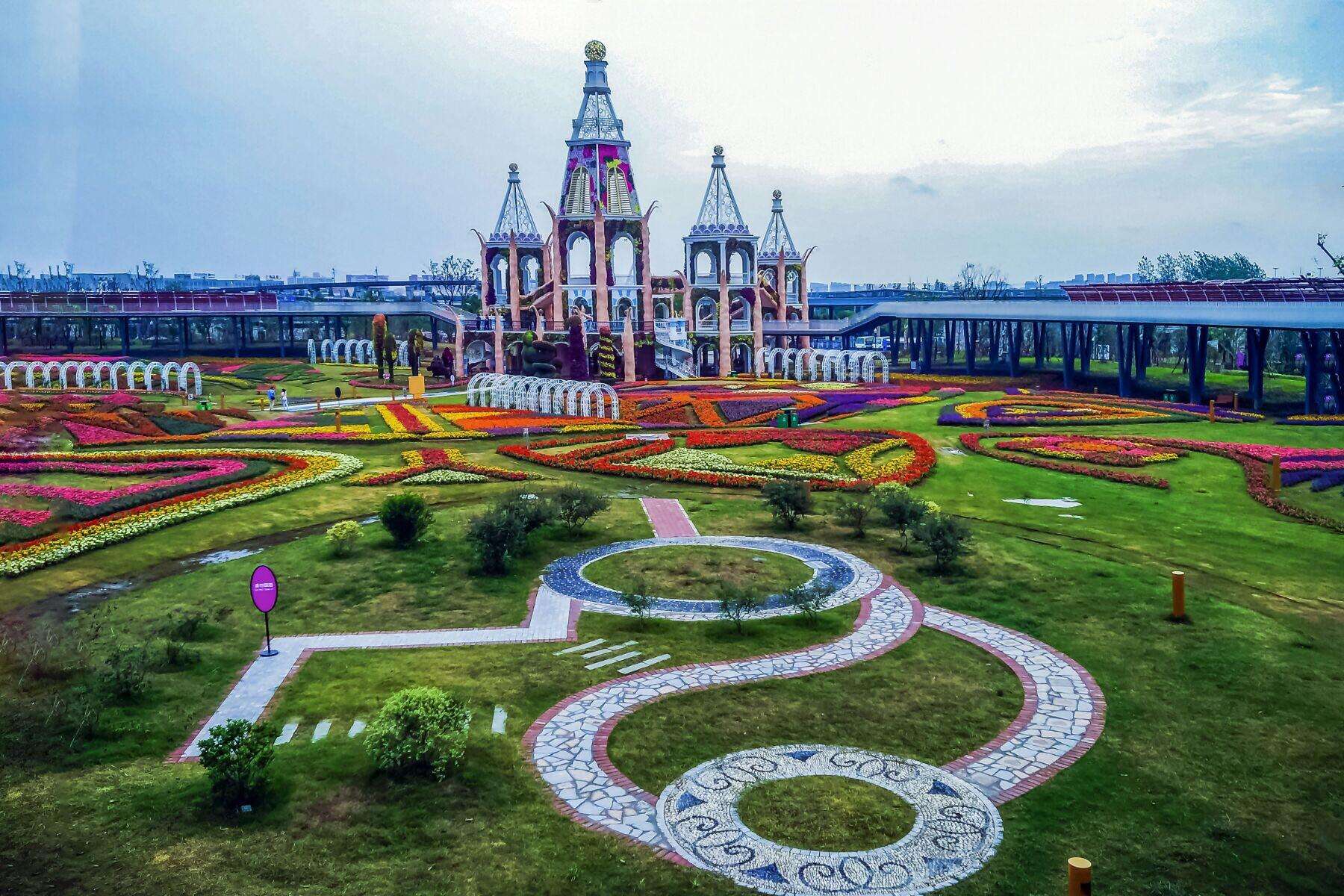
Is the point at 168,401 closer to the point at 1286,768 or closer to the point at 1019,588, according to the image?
the point at 1019,588

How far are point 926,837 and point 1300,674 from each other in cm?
799

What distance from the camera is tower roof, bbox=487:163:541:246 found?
3278 inches

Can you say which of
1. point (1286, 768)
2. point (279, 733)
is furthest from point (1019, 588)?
point (279, 733)

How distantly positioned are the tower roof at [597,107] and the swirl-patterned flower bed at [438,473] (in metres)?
47.1

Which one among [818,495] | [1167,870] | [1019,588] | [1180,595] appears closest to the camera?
[1167,870]

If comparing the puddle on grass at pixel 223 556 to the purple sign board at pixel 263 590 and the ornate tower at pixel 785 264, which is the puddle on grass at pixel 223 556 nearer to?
the purple sign board at pixel 263 590

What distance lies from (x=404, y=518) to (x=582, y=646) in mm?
7213

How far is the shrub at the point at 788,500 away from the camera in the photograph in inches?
962

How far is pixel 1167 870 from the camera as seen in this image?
10.5 metres

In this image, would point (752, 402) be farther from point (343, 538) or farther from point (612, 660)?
point (612, 660)

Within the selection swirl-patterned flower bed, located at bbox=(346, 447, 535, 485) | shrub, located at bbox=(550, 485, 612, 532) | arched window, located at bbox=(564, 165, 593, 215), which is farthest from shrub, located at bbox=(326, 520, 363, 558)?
arched window, located at bbox=(564, 165, 593, 215)

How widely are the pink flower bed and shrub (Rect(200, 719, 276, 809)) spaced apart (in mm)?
16868

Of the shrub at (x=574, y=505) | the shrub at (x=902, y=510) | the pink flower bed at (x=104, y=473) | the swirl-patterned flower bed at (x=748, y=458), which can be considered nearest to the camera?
the shrub at (x=902, y=510)

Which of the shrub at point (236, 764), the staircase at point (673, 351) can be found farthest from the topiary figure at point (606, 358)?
the shrub at point (236, 764)
